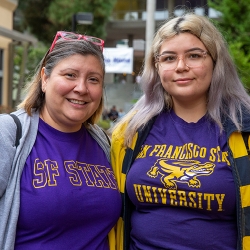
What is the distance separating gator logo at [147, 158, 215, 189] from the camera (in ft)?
8.21

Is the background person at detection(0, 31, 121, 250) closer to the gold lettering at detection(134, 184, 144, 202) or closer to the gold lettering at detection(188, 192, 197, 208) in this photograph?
the gold lettering at detection(134, 184, 144, 202)

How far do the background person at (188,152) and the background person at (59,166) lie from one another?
0.21 meters

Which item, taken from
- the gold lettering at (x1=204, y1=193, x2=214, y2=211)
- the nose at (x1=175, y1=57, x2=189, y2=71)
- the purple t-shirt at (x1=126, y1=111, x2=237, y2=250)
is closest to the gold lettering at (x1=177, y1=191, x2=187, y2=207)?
the purple t-shirt at (x1=126, y1=111, x2=237, y2=250)

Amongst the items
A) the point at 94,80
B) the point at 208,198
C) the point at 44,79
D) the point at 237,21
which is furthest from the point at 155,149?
the point at 237,21

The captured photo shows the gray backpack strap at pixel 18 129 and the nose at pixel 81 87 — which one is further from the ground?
the nose at pixel 81 87

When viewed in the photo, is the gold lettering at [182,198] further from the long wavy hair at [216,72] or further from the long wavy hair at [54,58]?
the long wavy hair at [54,58]

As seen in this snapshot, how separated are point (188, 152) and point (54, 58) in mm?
996

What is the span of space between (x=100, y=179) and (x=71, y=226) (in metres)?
0.36

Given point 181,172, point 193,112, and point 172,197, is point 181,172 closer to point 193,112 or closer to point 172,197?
point 172,197

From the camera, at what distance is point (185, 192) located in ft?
8.16

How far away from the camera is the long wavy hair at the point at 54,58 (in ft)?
8.39

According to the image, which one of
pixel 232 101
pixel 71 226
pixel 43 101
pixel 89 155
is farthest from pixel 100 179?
pixel 232 101

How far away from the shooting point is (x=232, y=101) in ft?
9.02

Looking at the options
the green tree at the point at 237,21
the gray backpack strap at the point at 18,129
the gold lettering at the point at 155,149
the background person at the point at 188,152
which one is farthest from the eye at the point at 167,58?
the green tree at the point at 237,21
